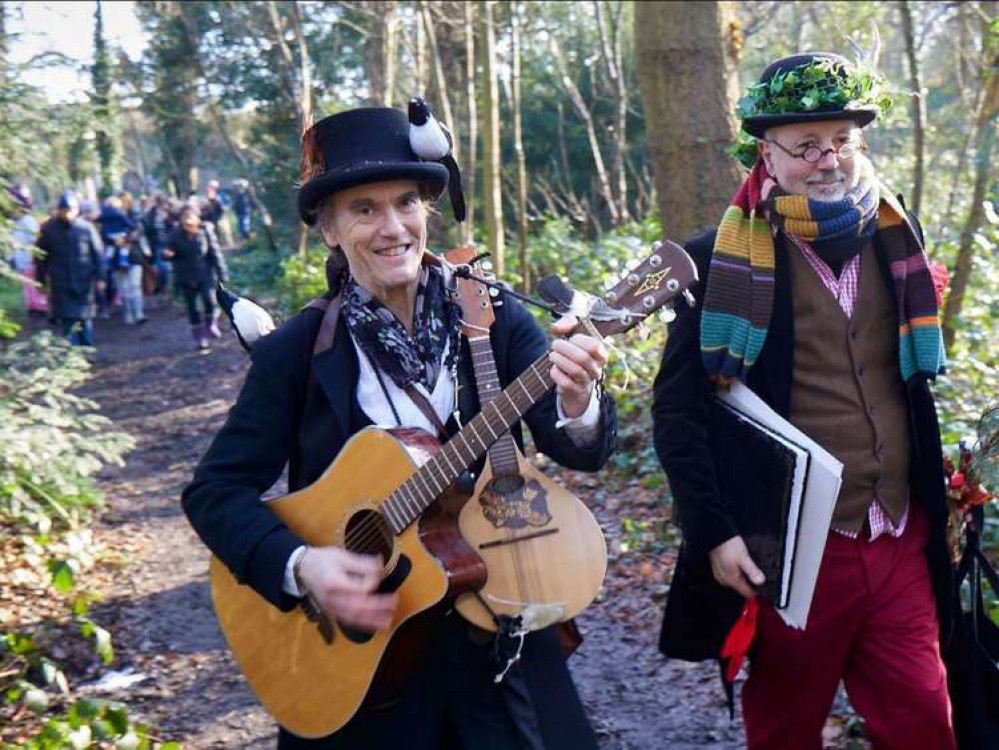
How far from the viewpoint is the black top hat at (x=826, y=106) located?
9.25 ft

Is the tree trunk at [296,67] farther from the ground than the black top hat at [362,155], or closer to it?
farther from the ground

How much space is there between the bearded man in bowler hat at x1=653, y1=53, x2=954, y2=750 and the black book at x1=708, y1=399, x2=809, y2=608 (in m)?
0.04

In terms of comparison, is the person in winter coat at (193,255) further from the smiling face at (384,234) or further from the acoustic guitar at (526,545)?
the acoustic guitar at (526,545)

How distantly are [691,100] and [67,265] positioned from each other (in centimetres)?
989

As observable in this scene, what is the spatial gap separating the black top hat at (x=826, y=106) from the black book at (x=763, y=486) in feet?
2.48

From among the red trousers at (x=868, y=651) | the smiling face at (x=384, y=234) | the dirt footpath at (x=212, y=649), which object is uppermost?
the smiling face at (x=384, y=234)

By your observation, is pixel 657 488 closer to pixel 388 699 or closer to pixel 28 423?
pixel 28 423

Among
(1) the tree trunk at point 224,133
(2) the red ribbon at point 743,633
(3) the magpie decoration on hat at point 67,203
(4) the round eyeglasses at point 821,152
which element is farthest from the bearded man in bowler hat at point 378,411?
(1) the tree trunk at point 224,133

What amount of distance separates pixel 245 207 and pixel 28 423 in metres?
29.4

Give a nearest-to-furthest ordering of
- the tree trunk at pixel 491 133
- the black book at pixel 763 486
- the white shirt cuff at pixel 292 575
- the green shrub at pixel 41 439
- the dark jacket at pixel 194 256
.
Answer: the white shirt cuff at pixel 292 575 → the black book at pixel 763 486 → the green shrub at pixel 41 439 → the tree trunk at pixel 491 133 → the dark jacket at pixel 194 256

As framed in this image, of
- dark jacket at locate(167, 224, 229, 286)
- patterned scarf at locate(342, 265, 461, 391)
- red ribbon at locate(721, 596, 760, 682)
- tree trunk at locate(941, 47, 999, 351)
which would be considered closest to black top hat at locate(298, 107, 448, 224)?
patterned scarf at locate(342, 265, 461, 391)

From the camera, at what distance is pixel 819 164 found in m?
2.86

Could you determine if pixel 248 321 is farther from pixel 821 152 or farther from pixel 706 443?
pixel 821 152

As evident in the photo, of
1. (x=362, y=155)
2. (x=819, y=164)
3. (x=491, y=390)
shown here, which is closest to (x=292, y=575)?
(x=491, y=390)
